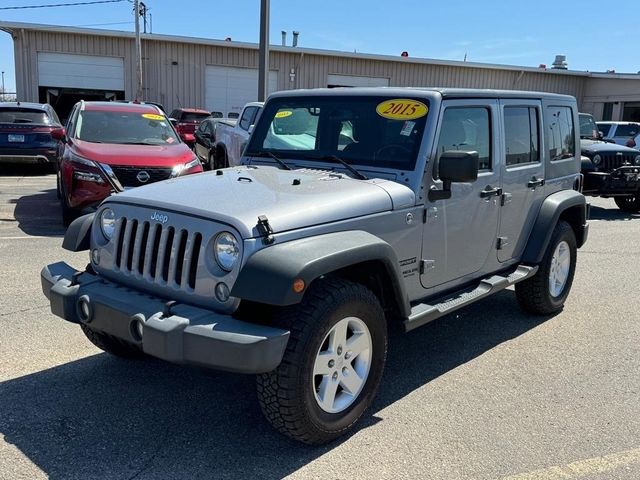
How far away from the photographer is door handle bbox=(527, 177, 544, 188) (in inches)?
197

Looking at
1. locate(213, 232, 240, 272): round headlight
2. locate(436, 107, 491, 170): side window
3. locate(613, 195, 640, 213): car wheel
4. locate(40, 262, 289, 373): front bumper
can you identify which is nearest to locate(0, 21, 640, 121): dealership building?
locate(613, 195, 640, 213): car wheel

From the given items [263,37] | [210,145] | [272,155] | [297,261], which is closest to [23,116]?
[210,145]

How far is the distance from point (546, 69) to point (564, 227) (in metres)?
29.5

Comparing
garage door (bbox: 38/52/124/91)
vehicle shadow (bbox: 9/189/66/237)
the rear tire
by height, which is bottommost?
vehicle shadow (bbox: 9/189/66/237)

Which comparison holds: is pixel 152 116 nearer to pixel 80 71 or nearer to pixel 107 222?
pixel 107 222

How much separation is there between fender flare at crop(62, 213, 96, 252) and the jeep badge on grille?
2.28 ft

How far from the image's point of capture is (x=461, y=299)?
13.9 ft

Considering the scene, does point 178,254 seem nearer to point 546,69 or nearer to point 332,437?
point 332,437

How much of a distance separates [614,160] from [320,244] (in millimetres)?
10647

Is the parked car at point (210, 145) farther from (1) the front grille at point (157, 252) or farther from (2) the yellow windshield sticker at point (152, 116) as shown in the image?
(1) the front grille at point (157, 252)

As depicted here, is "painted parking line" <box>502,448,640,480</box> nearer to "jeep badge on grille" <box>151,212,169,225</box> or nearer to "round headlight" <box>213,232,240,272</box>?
"round headlight" <box>213,232,240,272</box>

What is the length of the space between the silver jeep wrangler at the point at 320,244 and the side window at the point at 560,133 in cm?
35

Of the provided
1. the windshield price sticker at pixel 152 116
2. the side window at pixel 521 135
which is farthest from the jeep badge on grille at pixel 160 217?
the windshield price sticker at pixel 152 116

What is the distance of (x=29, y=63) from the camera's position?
23156 millimetres
